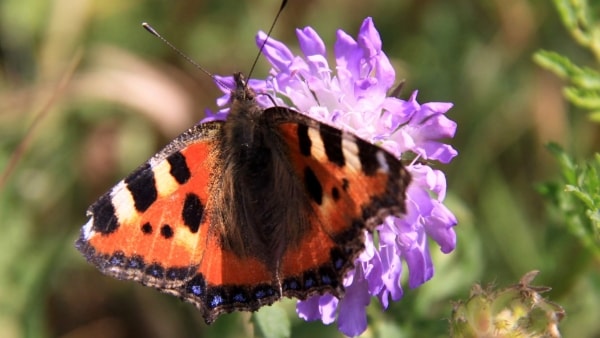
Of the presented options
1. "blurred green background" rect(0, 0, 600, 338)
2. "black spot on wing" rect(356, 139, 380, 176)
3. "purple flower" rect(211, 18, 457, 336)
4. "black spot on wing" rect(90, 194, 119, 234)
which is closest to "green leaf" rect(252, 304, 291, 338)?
"purple flower" rect(211, 18, 457, 336)

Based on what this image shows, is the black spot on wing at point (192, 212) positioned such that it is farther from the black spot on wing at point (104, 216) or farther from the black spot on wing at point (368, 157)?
the black spot on wing at point (368, 157)

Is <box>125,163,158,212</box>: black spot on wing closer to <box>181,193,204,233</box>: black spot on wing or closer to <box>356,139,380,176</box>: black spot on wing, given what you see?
<box>181,193,204,233</box>: black spot on wing

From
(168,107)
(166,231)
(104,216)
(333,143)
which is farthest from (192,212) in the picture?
(168,107)

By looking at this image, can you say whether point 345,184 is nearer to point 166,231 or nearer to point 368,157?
point 368,157

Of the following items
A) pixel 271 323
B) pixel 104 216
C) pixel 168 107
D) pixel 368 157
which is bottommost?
pixel 168 107

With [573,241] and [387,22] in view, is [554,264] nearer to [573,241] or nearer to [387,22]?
[573,241]

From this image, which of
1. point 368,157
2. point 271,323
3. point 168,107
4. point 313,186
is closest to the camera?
point 368,157

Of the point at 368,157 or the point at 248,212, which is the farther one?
the point at 248,212
